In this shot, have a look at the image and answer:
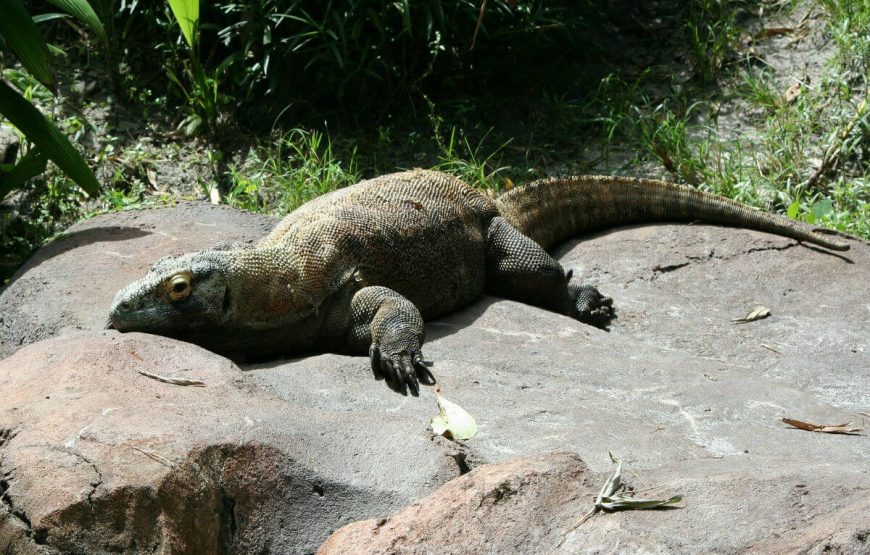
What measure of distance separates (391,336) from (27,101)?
3808 mm

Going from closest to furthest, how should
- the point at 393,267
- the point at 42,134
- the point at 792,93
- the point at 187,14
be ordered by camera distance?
the point at 393,267
the point at 42,134
the point at 187,14
the point at 792,93

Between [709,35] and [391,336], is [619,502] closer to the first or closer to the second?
[391,336]

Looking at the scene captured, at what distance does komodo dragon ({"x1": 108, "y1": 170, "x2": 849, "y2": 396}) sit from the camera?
5.41m

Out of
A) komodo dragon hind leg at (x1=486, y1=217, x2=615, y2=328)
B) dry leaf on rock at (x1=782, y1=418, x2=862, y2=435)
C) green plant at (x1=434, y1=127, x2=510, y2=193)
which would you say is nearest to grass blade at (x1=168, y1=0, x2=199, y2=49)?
green plant at (x1=434, y1=127, x2=510, y2=193)

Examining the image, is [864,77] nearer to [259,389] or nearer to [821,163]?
[821,163]

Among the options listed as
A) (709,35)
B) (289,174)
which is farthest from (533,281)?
(709,35)

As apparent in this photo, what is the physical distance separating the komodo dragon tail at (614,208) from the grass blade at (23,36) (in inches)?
138

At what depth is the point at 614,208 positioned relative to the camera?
27.3ft

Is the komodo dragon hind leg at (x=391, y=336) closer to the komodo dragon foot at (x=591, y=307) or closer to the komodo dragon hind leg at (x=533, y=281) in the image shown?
the komodo dragon hind leg at (x=533, y=281)

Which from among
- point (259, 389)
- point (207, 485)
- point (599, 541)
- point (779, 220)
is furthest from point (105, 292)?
point (779, 220)

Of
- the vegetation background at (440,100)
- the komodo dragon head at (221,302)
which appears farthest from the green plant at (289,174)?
the komodo dragon head at (221,302)

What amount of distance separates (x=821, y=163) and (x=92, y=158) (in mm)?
7158

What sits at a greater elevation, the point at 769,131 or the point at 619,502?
the point at 619,502

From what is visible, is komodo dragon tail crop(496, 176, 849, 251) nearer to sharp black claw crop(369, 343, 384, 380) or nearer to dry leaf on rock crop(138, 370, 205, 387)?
sharp black claw crop(369, 343, 384, 380)
